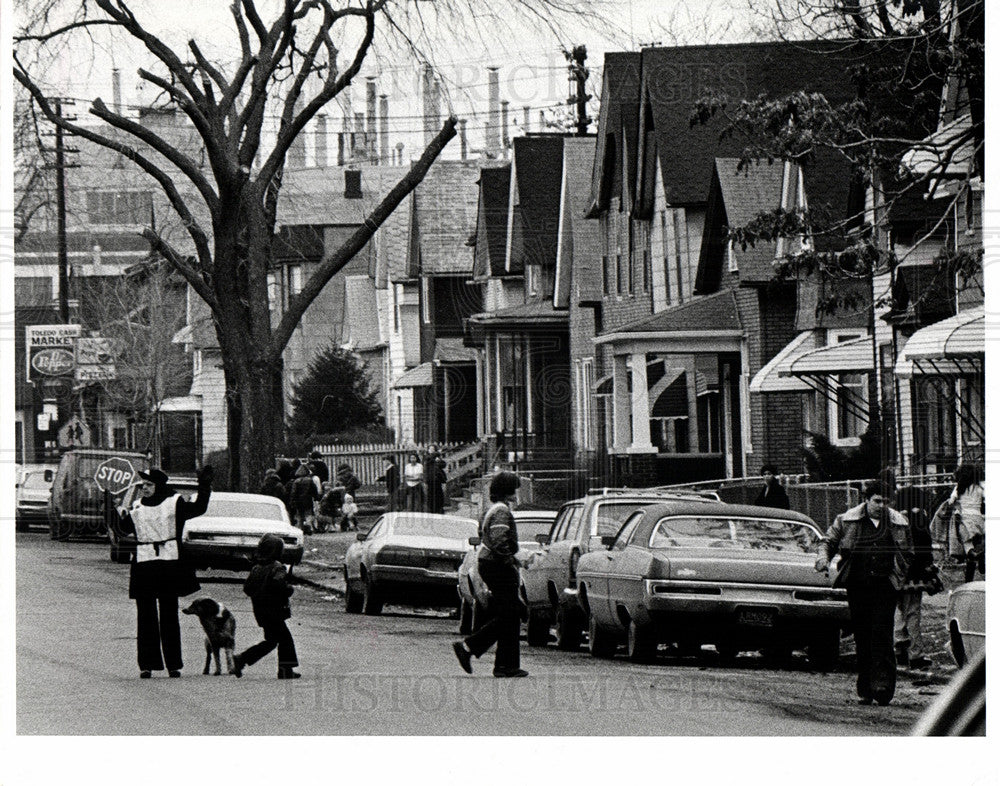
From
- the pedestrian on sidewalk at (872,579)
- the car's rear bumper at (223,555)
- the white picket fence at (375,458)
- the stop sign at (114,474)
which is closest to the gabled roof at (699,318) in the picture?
the white picket fence at (375,458)

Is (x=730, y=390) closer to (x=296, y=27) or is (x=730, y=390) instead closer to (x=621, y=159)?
(x=621, y=159)

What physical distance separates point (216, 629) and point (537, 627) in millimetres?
5148

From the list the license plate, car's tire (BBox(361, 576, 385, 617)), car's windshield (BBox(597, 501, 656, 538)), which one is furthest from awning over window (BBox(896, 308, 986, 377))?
car's tire (BBox(361, 576, 385, 617))

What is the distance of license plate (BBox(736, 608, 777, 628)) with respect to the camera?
48.8ft

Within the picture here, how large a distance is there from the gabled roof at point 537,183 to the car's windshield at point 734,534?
26625mm

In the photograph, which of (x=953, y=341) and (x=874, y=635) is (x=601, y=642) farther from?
(x=953, y=341)

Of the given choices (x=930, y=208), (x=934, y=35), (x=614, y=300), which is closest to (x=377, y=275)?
(x=614, y=300)

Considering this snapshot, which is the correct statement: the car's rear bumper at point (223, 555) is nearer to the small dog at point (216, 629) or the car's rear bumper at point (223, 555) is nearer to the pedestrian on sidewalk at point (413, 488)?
the pedestrian on sidewalk at point (413, 488)

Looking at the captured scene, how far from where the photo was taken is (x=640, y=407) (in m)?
33.9

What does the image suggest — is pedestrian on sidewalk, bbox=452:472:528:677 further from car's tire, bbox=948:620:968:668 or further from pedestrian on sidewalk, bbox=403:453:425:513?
pedestrian on sidewalk, bbox=403:453:425:513

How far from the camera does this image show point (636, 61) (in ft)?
112

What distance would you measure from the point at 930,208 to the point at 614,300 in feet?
41.2

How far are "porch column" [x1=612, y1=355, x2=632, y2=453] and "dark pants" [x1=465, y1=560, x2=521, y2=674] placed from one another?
20.4 meters

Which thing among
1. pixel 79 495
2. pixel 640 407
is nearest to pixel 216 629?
pixel 640 407
